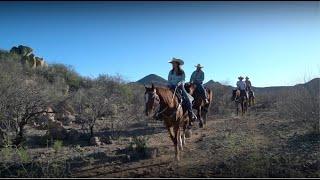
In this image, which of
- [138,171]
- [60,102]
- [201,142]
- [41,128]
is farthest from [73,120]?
[138,171]

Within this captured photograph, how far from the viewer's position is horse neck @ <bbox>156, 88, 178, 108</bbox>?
1226cm

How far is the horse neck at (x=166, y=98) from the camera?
12258 mm

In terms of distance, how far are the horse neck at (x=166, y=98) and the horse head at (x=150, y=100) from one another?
0.25 m

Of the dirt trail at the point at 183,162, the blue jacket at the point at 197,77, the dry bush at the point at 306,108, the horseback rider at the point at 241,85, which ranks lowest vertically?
the dirt trail at the point at 183,162

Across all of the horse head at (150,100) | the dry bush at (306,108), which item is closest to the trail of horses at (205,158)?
the dry bush at (306,108)

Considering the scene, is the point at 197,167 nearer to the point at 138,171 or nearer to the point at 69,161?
the point at 138,171

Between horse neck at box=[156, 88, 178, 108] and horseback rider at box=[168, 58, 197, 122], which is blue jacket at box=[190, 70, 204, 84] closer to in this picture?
horseback rider at box=[168, 58, 197, 122]

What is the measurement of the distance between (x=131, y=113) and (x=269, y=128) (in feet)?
22.2

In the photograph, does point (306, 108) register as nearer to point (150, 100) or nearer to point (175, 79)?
point (175, 79)

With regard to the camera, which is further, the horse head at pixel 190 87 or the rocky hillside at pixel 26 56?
the rocky hillside at pixel 26 56

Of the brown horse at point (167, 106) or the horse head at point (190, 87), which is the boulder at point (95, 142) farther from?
the brown horse at point (167, 106)

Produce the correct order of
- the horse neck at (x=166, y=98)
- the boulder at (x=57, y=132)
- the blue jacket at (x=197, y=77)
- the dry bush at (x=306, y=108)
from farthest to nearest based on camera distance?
the blue jacket at (x=197, y=77) < the boulder at (x=57, y=132) < the dry bush at (x=306, y=108) < the horse neck at (x=166, y=98)

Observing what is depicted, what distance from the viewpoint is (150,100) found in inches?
464

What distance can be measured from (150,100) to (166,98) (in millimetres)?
737
